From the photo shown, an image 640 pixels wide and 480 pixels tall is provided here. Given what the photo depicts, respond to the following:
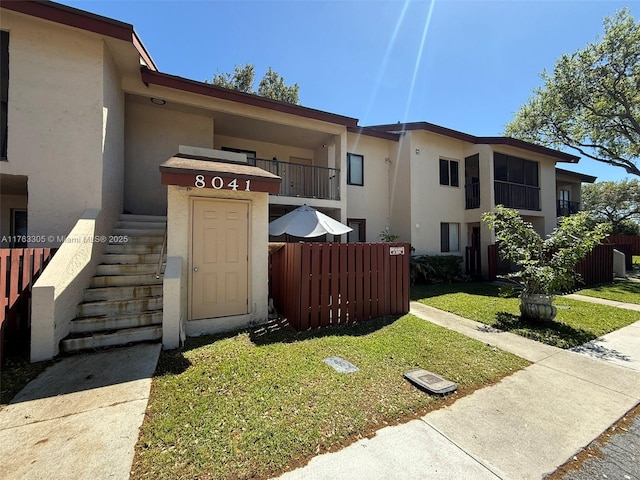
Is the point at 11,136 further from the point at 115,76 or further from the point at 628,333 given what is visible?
the point at 628,333

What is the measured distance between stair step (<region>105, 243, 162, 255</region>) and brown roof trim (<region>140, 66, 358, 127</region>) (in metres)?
4.71

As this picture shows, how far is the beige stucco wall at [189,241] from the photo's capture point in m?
5.37

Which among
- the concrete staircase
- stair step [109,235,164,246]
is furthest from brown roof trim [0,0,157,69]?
the concrete staircase

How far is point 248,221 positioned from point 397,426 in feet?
15.3

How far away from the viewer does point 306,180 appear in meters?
12.4

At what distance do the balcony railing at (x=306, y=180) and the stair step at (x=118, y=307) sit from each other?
6.52 m

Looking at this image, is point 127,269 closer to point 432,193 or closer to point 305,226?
point 305,226

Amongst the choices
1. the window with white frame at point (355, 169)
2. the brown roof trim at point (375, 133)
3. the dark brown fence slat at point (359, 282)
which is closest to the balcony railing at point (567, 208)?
the brown roof trim at point (375, 133)

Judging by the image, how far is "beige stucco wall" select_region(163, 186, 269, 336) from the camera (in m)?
5.37

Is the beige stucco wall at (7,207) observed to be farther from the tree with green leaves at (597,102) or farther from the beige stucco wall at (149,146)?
the tree with green leaves at (597,102)

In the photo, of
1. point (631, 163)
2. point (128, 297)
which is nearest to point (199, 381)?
point (128, 297)

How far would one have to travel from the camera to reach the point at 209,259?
570 cm

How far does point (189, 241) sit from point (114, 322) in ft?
6.24

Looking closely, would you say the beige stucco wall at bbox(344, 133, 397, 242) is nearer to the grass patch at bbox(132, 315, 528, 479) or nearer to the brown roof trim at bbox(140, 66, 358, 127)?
the brown roof trim at bbox(140, 66, 358, 127)
